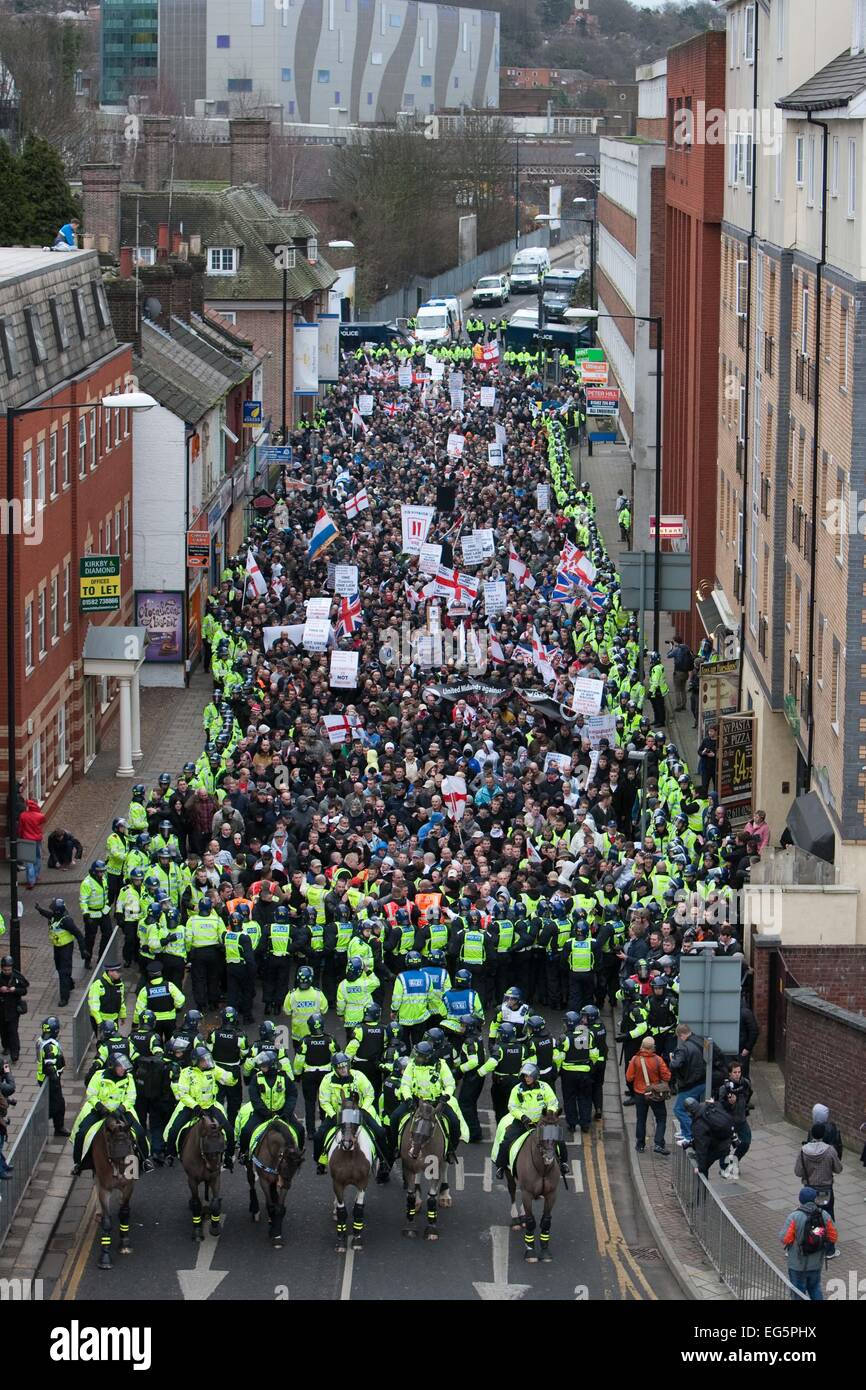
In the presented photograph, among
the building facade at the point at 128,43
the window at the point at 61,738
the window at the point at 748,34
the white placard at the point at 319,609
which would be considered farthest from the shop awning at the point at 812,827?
the building facade at the point at 128,43

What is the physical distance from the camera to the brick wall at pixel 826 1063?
77.6ft

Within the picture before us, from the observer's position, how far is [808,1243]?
1828cm

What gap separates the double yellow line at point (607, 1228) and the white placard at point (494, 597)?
20.7 metres

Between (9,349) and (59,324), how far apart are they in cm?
409

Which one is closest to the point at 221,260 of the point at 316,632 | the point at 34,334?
the point at 316,632

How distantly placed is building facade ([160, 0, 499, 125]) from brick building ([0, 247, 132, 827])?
326 ft

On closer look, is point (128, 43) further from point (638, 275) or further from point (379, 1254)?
point (379, 1254)

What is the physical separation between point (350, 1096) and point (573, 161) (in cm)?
13592

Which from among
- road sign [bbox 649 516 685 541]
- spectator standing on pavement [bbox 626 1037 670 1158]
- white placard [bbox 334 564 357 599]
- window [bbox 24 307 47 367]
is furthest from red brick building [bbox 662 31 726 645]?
spectator standing on pavement [bbox 626 1037 670 1158]

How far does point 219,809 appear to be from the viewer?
3309 cm

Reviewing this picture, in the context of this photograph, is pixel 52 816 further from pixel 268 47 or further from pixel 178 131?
pixel 268 47

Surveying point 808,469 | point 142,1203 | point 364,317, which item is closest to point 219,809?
point 808,469

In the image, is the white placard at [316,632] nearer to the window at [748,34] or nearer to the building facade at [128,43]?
the window at [748,34]

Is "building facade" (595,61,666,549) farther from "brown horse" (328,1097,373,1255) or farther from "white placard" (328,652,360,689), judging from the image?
"brown horse" (328,1097,373,1255)
